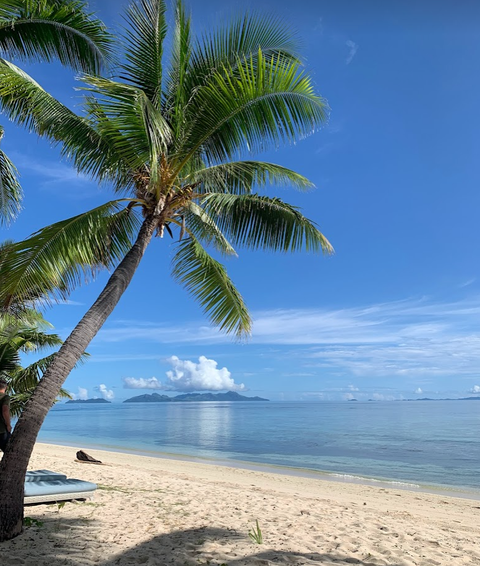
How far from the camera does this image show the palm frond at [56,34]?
20.5ft

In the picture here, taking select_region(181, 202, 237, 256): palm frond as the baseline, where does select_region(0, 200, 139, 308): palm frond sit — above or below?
below

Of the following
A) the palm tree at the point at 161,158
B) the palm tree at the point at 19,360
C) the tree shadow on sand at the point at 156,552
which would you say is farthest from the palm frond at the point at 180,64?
the palm tree at the point at 19,360

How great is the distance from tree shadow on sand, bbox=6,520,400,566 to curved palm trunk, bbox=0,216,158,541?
29 cm

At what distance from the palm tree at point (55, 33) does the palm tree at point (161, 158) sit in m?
0.53

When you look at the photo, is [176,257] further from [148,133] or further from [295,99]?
[295,99]

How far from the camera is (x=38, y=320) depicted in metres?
14.9

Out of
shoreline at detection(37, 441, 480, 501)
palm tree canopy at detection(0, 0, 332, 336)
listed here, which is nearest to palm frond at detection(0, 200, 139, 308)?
palm tree canopy at detection(0, 0, 332, 336)

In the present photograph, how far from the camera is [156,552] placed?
181 inches

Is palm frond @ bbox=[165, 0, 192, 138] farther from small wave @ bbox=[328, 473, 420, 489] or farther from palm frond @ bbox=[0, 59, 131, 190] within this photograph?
small wave @ bbox=[328, 473, 420, 489]

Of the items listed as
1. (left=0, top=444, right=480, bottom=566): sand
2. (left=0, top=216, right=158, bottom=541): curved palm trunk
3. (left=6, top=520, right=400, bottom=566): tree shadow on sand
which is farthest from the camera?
(left=0, top=216, right=158, bottom=541): curved palm trunk

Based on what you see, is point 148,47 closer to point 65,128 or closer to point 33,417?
point 65,128

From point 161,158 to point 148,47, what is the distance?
6.00ft

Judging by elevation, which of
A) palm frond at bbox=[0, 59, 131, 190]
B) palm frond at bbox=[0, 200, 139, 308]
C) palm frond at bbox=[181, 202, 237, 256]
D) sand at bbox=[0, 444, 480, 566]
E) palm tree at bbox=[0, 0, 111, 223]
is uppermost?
palm tree at bbox=[0, 0, 111, 223]

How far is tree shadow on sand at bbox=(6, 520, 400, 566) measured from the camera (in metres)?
4.29
